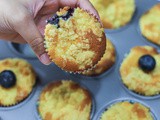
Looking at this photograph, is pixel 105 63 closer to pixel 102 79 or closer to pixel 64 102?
pixel 102 79

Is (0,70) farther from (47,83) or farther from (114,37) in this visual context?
(114,37)

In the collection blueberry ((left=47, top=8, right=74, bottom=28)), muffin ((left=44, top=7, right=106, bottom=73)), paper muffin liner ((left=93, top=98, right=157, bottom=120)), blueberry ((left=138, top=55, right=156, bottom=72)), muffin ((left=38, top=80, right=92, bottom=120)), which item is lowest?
paper muffin liner ((left=93, top=98, right=157, bottom=120))

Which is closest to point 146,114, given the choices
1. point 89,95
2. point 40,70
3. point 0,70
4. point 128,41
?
point 89,95

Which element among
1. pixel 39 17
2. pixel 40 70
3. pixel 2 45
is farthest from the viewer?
pixel 2 45

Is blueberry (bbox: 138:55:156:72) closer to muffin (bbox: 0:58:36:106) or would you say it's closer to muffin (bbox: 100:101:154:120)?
muffin (bbox: 100:101:154:120)

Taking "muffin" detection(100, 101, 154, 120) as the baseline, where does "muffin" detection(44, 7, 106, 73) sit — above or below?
above

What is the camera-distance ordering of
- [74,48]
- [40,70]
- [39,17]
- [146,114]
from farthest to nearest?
[40,70] < [39,17] < [146,114] < [74,48]

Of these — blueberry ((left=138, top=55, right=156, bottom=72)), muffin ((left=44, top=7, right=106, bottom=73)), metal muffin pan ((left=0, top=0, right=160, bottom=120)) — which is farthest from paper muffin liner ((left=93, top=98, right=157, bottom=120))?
muffin ((left=44, top=7, right=106, bottom=73))

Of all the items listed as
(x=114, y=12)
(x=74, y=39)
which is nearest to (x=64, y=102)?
(x=74, y=39)
